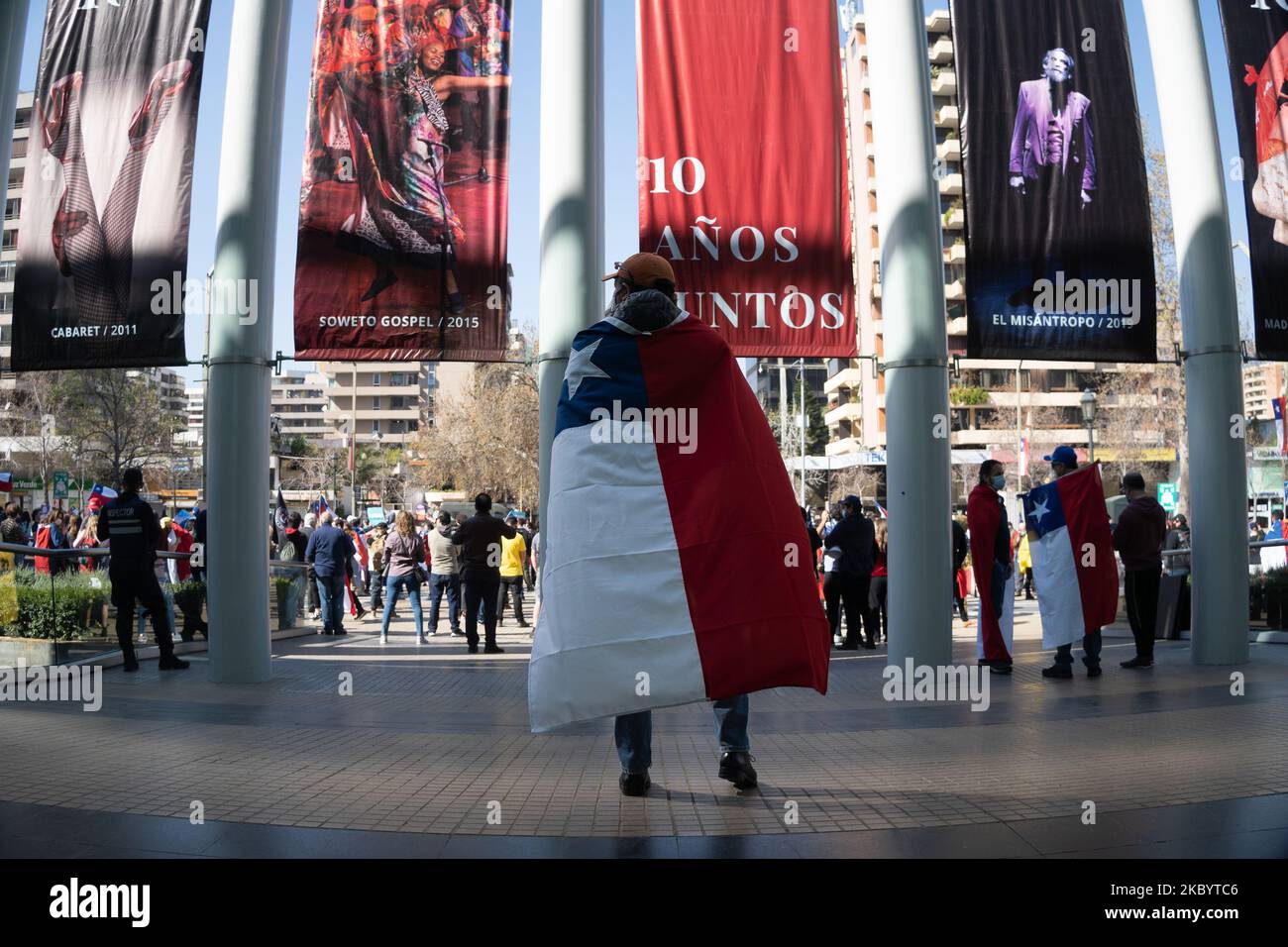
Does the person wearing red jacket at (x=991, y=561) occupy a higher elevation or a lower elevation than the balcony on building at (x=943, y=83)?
lower

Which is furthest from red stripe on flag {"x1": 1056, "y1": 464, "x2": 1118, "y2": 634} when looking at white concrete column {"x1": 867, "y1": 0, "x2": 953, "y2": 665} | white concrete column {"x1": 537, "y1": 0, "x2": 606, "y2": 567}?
white concrete column {"x1": 537, "y1": 0, "x2": 606, "y2": 567}

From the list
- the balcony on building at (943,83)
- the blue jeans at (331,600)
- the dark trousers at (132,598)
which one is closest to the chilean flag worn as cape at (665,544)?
the dark trousers at (132,598)

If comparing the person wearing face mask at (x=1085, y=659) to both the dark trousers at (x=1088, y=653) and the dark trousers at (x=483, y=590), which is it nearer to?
the dark trousers at (x=1088, y=653)

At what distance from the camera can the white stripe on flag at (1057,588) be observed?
10.5 metres

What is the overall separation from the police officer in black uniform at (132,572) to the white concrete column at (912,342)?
23.2 feet

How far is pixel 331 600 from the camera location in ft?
54.7

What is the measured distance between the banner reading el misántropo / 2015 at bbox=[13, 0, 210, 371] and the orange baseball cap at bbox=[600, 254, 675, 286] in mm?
6454

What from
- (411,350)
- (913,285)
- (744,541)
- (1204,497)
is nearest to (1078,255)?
(913,285)

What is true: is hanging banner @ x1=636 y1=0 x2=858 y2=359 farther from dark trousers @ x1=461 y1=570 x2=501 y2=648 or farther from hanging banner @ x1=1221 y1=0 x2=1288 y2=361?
dark trousers @ x1=461 y1=570 x2=501 y2=648

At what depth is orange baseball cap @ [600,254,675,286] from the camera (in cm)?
552
